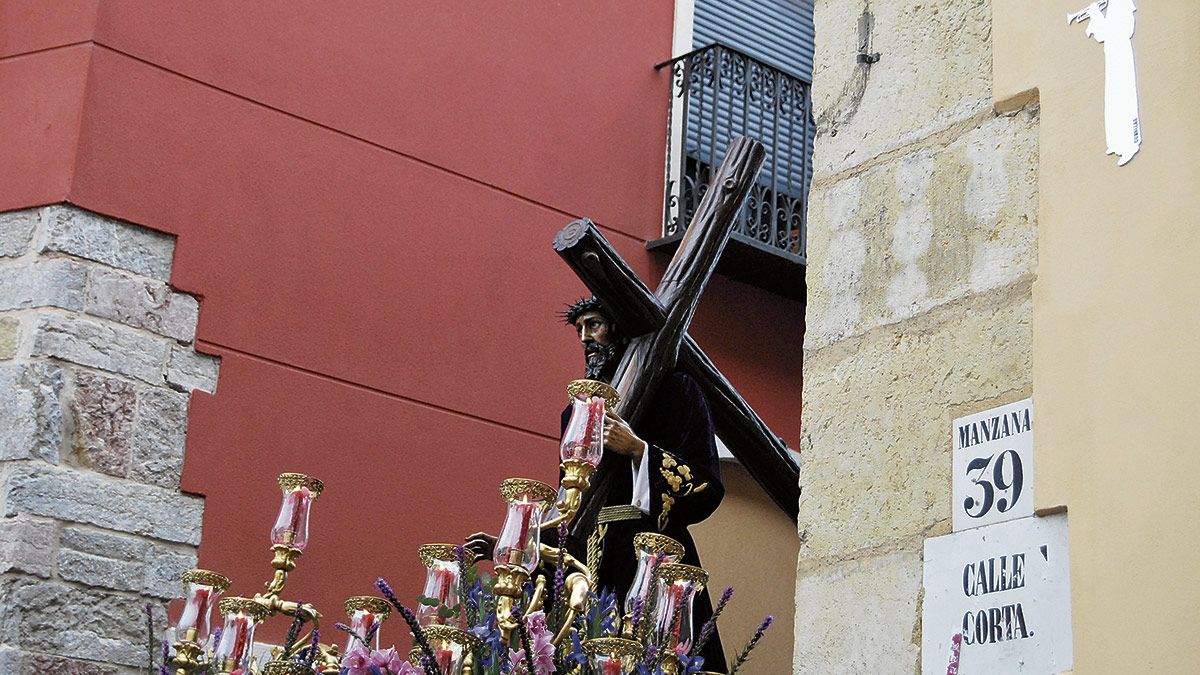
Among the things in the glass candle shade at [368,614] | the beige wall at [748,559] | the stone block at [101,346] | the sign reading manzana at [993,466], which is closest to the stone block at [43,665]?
Result: the stone block at [101,346]

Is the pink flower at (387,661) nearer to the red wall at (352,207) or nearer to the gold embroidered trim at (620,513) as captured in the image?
the gold embroidered trim at (620,513)

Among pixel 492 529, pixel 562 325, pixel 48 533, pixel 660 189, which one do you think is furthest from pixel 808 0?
pixel 48 533

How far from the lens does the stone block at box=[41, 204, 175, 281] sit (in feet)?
19.5

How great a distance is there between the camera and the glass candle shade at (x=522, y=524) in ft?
10.6

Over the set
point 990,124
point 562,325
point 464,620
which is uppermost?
point 562,325

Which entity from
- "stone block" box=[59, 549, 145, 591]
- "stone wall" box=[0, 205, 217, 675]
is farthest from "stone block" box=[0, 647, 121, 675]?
"stone block" box=[59, 549, 145, 591]

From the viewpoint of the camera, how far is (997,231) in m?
3.21

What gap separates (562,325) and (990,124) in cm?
417

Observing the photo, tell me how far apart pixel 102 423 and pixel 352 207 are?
146 cm

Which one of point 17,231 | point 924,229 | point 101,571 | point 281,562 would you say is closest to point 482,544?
point 281,562

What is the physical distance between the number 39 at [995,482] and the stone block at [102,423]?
3571mm

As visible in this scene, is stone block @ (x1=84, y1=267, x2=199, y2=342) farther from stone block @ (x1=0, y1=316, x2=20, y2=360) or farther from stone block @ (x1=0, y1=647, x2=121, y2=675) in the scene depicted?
stone block @ (x1=0, y1=647, x2=121, y2=675)

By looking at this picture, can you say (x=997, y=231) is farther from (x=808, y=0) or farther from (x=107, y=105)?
(x=808, y=0)

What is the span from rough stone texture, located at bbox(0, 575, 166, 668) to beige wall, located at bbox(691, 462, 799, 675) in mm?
3180
